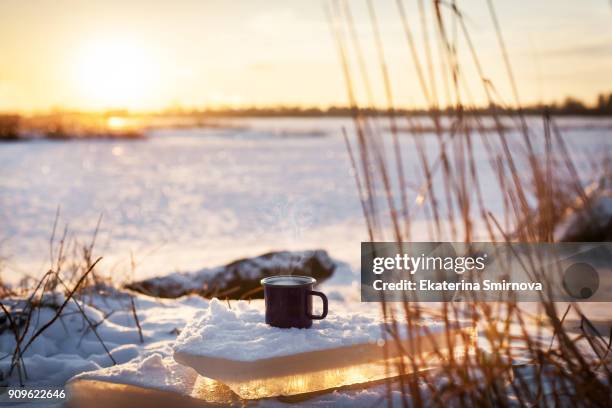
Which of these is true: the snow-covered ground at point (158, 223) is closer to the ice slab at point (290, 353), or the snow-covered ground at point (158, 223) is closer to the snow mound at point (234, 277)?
the ice slab at point (290, 353)

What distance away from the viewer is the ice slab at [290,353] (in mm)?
1263

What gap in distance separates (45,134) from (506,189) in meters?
15.7

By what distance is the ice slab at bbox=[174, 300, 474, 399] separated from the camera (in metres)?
1.26

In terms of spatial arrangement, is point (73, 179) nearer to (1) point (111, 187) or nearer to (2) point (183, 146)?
(1) point (111, 187)

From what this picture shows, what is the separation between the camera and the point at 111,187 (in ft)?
24.6

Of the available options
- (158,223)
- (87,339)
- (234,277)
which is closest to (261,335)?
(87,339)

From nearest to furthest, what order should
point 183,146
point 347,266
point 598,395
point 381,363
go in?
point 598,395
point 381,363
point 347,266
point 183,146

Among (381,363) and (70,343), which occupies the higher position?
(381,363)

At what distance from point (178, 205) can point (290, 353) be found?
5.34 metres

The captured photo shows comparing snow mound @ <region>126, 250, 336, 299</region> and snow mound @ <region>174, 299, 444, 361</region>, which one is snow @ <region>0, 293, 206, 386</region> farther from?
snow mound @ <region>126, 250, 336, 299</region>

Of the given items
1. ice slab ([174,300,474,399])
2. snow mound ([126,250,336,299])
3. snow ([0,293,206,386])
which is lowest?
snow mound ([126,250,336,299])

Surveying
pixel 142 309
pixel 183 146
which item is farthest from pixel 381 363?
pixel 183 146

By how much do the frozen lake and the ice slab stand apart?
37.2 inches

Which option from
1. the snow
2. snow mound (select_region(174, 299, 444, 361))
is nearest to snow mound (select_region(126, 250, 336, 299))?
the snow
